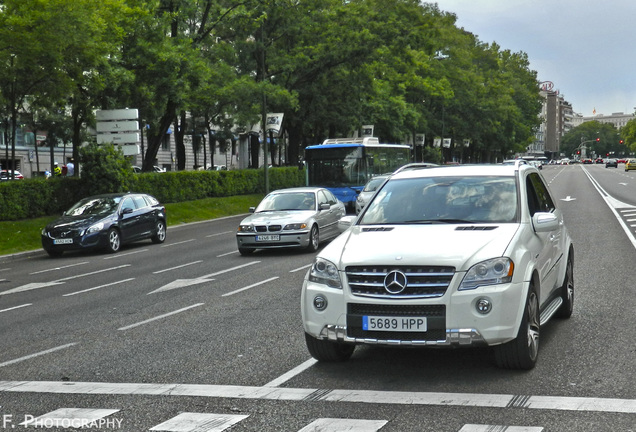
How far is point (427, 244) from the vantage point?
6.31 m

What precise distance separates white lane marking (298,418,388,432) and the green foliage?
24.0 metres

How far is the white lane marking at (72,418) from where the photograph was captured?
537 cm

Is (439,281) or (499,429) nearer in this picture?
(499,429)

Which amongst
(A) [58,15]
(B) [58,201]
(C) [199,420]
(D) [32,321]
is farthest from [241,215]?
(C) [199,420]

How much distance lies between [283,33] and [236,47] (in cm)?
256

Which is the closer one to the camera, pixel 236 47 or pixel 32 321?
pixel 32 321

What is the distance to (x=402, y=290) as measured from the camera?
6.04 m

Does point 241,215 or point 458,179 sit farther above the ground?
point 458,179

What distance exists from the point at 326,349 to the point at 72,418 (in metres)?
2.10

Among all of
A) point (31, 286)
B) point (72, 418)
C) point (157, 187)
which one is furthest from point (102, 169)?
point (72, 418)

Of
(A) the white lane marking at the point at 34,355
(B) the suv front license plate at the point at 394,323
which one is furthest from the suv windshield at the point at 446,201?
(A) the white lane marking at the point at 34,355

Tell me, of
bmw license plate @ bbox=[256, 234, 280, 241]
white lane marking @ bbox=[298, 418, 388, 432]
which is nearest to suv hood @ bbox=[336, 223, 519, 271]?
white lane marking @ bbox=[298, 418, 388, 432]

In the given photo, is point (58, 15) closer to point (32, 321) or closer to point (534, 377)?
point (32, 321)

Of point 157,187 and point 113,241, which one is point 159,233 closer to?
point 113,241
